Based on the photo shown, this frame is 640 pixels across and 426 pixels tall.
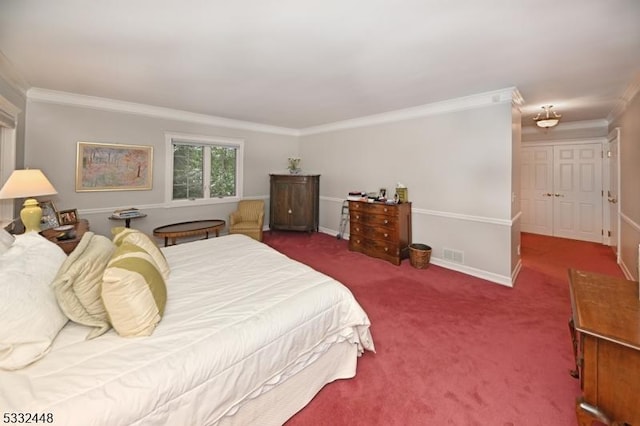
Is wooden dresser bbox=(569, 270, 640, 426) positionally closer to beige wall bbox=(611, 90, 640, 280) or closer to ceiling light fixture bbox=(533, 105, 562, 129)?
beige wall bbox=(611, 90, 640, 280)

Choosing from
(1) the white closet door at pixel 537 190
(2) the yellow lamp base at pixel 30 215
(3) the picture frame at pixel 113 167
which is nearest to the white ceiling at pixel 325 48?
(3) the picture frame at pixel 113 167

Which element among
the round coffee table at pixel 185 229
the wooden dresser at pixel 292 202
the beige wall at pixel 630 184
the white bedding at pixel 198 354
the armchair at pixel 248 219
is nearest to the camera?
the white bedding at pixel 198 354

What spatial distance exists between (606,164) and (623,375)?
19.8 ft

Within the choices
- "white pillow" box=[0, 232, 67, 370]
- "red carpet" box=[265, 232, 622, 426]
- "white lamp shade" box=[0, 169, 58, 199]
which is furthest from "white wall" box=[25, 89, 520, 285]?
"white pillow" box=[0, 232, 67, 370]

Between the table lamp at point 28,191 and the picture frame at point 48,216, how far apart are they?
59cm

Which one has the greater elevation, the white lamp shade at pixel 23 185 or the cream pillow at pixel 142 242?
the white lamp shade at pixel 23 185

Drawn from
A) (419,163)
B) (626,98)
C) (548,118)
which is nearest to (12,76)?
(419,163)

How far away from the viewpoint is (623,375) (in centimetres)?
99

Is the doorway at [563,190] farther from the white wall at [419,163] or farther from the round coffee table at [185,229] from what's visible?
the round coffee table at [185,229]

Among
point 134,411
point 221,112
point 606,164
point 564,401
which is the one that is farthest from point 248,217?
point 606,164

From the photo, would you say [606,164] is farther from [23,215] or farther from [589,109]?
[23,215]

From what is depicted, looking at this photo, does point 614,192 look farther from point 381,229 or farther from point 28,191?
point 28,191

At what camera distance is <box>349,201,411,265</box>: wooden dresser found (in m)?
3.91

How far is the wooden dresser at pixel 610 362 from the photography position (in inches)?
38.2
